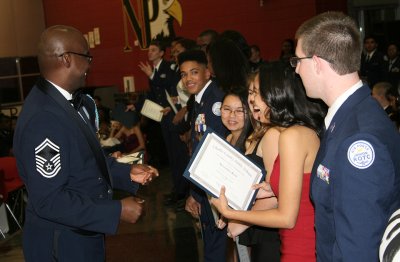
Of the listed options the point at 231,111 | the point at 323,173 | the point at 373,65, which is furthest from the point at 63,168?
the point at 373,65

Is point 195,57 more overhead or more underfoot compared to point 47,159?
more overhead

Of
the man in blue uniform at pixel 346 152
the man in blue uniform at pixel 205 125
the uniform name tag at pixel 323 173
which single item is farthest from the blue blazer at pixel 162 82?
the uniform name tag at pixel 323 173

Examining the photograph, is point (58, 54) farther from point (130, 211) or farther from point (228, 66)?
point (228, 66)

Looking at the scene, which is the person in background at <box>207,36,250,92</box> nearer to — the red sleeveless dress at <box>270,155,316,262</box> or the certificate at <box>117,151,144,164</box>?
the certificate at <box>117,151,144,164</box>

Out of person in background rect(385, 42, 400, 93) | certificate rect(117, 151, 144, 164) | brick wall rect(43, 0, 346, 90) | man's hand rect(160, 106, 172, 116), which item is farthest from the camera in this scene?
brick wall rect(43, 0, 346, 90)

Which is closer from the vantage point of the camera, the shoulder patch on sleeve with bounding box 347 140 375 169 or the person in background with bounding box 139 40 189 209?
the shoulder patch on sleeve with bounding box 347 140 375 169

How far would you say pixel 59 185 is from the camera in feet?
7.31

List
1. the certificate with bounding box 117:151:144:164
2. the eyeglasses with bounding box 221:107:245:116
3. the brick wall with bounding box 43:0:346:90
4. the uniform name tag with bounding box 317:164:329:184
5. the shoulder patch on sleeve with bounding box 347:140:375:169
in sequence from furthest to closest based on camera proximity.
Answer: the brick wall with bounding box 43:0:346:90
the eyeglasses with bounding box 221:107:245:116
the certificate with bounding box 117:151:144:164
the uniform name tag with bounding box 317:164:329:184
the shoulder patch on sleeve with bounding box 347:140:375:169

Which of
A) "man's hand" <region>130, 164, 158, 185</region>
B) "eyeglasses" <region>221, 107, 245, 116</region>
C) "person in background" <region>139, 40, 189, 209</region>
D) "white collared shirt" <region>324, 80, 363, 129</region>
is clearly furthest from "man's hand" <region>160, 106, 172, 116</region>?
"white collared shirt" <region>324, 80, 363, 129</region>

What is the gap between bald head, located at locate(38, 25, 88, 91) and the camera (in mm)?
2389

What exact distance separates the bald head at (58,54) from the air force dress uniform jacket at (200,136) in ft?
4.68

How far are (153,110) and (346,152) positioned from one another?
196 inches

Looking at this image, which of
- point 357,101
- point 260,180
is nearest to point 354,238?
point 357,101

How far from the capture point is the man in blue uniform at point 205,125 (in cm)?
Result: 363
